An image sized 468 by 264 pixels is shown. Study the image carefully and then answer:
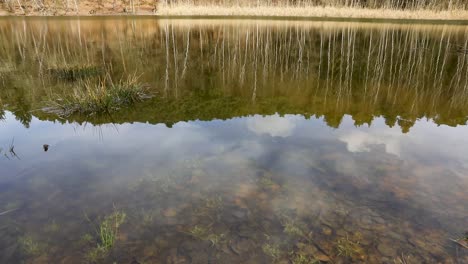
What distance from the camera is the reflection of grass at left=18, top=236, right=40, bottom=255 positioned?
412 cm

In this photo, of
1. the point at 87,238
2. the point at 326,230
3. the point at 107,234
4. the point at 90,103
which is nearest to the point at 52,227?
the point at 87,238

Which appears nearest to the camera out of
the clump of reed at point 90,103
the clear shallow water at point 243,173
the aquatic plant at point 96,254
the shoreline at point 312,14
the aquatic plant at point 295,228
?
the aquatic plant at point 96,254

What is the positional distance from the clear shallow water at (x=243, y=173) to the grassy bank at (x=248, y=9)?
3230cm

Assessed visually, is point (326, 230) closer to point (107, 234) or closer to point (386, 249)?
point (386, 249)

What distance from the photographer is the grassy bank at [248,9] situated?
1613 inches

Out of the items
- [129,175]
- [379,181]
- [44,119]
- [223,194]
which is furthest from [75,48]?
[379,181]

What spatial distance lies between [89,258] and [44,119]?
6417mm

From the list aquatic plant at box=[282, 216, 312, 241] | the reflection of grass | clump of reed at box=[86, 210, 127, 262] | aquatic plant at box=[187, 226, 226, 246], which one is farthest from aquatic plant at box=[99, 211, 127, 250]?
aquatic plant at box=[282, 216, 312, 241]

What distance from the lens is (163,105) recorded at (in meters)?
10.4

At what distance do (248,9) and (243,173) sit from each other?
42.5 m

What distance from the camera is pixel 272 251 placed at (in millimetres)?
4203

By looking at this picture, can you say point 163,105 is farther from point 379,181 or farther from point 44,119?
point 379,181

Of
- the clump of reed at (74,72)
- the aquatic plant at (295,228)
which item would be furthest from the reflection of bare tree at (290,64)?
the aquatic plant at (295,228)

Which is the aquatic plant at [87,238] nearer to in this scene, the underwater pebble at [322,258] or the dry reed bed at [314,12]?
the underwater pebble at [322,258]
